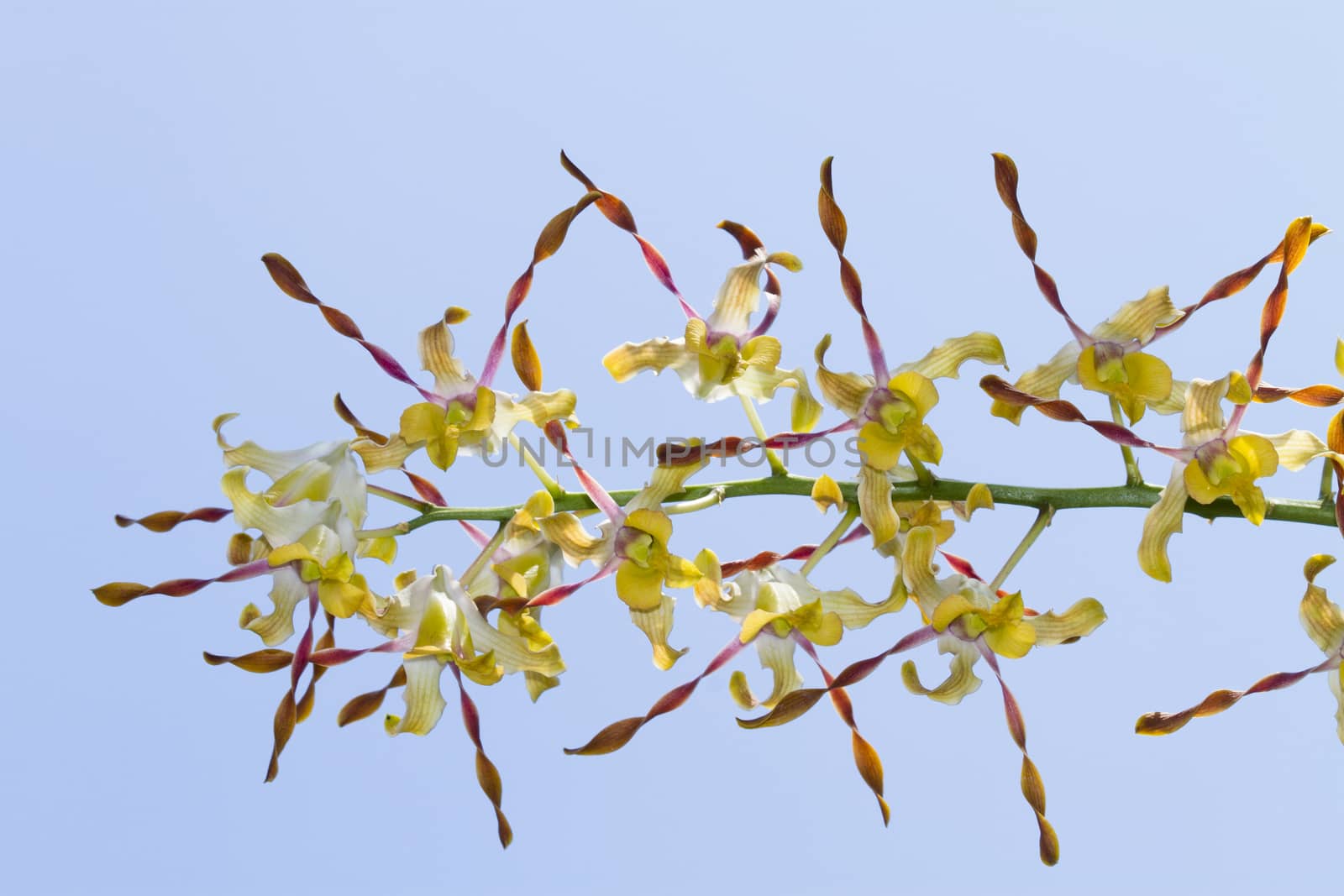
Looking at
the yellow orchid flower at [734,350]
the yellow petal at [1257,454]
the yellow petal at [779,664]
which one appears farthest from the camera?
the yellow petal at [779,664]

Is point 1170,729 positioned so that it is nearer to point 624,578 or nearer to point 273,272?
point 624,578

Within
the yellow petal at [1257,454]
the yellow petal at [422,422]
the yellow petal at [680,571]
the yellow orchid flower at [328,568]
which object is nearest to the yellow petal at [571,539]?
the yellow petal at [680,571]

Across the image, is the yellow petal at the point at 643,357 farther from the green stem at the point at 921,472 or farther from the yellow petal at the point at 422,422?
the green stem at the point at 921,472

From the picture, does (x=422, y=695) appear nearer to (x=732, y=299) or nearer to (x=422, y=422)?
(x=422, y=422)

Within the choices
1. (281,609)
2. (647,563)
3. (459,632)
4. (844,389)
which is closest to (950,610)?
(844,389)

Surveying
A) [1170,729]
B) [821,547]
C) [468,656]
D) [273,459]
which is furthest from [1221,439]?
[273,459]

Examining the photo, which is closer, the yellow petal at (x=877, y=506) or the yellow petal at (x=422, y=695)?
the yellow petal at (x=877, y=506)
